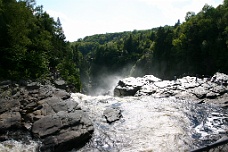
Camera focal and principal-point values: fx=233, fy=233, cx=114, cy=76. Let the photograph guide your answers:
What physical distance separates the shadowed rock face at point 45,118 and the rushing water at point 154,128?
89 cm

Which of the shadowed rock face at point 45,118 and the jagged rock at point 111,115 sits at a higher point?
the shadowed rock face at point 45,118

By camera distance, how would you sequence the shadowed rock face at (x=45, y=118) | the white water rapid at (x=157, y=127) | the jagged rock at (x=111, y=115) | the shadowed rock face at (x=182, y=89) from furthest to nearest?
1. the shadowed rock face at (x=182, y=89)
2. the jagged rock at (x=111, y=115)
3. the shadowed rock face at (x=45, y=118)
4. the white water rapid at (x=157, y=127)

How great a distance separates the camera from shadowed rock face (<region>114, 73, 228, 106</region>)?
Answer: 30.3 meters

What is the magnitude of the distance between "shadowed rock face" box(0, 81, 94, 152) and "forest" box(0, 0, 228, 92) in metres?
6.56

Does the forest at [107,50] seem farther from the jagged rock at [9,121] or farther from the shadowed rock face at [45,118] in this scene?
the jagged rock at [9,121]

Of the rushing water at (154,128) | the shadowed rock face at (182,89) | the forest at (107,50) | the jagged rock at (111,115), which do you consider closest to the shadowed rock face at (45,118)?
the rushing water at (154,128)

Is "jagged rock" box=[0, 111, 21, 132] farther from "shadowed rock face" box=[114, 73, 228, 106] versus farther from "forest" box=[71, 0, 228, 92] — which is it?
"forest" box=[71, 0, 228, 92]

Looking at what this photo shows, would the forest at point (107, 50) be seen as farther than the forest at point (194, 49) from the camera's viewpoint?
No

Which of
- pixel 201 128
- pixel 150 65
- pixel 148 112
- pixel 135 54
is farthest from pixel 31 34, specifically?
pixel 135 54

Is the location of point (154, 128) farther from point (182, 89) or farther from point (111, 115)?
point (182, 89)

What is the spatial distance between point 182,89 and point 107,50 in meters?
133

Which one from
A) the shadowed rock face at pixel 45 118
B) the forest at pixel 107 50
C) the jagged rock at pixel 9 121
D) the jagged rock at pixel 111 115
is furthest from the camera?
the forest at pixel 107 50

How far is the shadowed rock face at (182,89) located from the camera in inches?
1193

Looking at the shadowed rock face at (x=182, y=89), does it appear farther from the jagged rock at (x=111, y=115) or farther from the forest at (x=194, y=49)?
the forest at (x=194, y=49)
